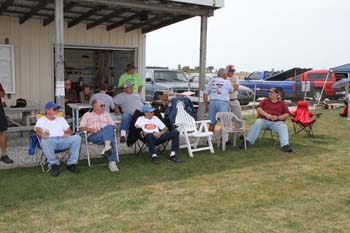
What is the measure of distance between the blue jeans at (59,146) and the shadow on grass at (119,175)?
0.20 m

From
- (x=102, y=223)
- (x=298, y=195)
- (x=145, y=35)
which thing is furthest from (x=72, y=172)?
(x=145, y=35)

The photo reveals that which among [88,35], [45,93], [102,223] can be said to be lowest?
[102,223]

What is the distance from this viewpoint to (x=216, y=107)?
7363mm

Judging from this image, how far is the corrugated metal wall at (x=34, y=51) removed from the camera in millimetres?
8742

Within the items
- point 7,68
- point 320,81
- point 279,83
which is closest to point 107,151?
point 7,68

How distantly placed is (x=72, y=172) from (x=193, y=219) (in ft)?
7.13

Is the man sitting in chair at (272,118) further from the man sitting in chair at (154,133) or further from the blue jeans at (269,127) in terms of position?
the man sitting in chair at (154,133)

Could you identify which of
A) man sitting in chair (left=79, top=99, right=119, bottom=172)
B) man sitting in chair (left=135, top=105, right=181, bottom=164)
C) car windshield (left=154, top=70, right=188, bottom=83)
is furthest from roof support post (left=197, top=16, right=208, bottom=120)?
car windshield (left=154, top=70, right=188, bottom=83)

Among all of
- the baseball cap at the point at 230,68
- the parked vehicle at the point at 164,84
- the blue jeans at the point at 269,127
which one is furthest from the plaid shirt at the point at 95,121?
the parked vehicle at the point at 164,84

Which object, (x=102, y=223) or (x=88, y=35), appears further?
(x=88, y=35)

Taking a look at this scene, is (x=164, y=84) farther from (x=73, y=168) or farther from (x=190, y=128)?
(x=73, y=168)

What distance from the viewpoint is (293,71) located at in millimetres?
17625

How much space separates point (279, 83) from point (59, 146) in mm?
13179

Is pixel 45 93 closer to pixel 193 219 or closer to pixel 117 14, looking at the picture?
pixel 117 14
